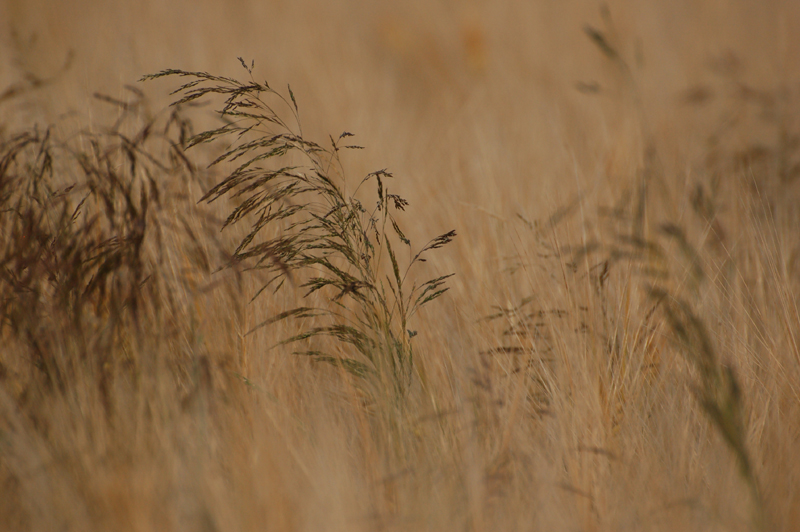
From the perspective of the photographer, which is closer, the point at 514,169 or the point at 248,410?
the point at 248,410

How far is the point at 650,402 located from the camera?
134 centimetres

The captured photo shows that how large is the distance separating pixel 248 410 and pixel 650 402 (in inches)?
38.1

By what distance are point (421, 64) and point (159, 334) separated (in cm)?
362

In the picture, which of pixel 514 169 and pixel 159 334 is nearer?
pixel 159 334

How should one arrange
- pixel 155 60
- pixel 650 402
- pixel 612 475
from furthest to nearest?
pixel 155 60
pixel 650 402
pixel 612 475

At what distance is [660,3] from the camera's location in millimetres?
4172

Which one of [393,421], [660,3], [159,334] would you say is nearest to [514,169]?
[393,421]

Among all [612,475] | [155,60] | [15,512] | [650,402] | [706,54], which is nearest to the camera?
[15,512]

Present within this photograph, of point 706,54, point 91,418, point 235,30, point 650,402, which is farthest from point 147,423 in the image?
point 706,54

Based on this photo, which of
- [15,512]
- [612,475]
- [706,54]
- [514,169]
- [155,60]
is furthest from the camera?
[706,54]

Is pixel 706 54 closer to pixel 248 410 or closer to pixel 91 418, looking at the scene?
pixel 248 410

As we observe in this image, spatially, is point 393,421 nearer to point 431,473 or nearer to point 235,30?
point 431,473

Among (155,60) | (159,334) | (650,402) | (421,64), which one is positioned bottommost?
(650,402)

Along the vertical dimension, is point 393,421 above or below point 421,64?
below
